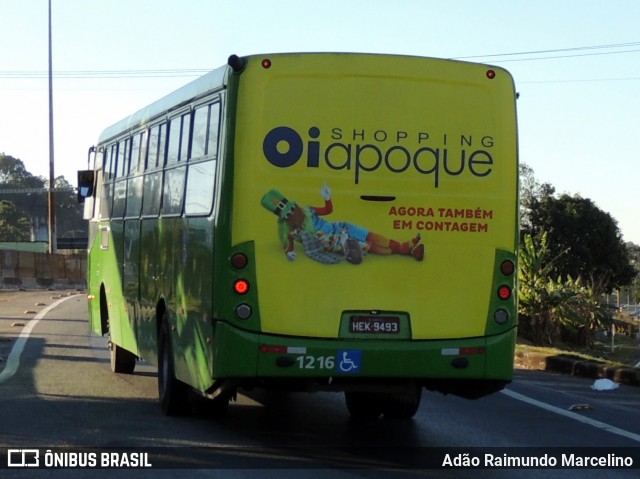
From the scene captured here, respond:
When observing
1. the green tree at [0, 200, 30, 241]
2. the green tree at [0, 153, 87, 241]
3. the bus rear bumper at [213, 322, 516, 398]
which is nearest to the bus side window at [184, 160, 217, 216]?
the bus rear bumper at [213, 322, 516, 398]

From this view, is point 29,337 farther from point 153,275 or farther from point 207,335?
point 207,335

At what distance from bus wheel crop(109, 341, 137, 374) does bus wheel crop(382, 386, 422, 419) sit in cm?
485

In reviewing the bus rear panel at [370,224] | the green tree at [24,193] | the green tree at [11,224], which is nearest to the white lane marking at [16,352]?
the bus rear panel at [370,224]

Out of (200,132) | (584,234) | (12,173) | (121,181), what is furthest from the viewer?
(12,173)

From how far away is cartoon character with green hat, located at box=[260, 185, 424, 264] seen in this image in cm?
955

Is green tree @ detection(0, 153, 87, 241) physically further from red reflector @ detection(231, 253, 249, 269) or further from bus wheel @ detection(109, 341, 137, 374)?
red reflector @ detection(231, 253, 249, 269)

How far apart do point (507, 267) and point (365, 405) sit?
2.76m

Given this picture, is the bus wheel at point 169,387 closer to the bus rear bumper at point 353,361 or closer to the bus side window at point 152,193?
the bus side window at point 152,193

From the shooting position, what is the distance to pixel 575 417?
40.3 feet

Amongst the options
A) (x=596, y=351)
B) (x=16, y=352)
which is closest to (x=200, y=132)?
(x=16, y=352)

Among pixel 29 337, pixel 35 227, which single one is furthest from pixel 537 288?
pixel 35 227

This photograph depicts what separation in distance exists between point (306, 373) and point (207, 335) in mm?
926

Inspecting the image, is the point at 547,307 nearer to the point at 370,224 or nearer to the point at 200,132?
the point at 200,132

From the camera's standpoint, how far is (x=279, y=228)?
376 inches
